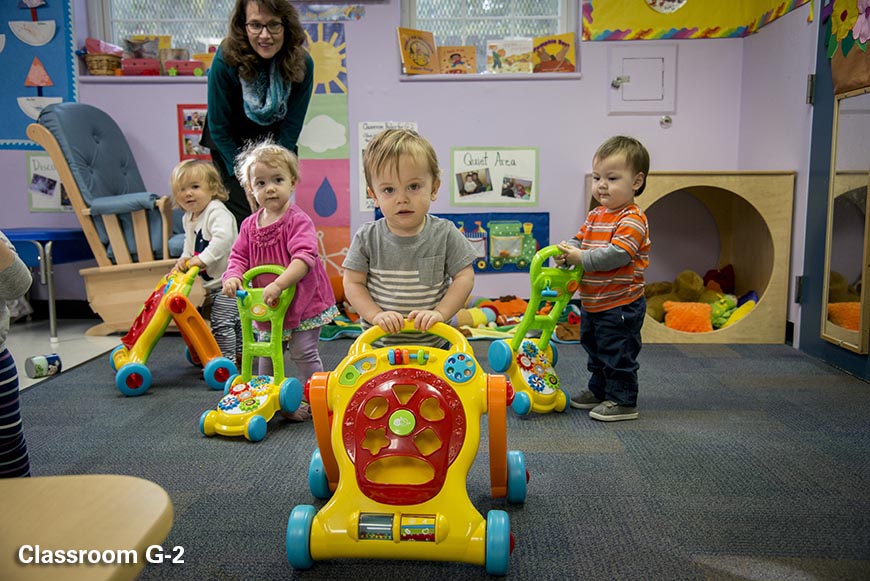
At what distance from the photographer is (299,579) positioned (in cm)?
131

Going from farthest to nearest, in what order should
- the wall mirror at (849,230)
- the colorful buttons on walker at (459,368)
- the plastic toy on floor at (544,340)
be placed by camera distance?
the wall mirror at (849,230), the plastic toy on floor at (544,340), the colorful buttons on walker at (459,368)

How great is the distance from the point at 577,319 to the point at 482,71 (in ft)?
5.23

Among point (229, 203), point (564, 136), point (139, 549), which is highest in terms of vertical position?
point (564, 136)

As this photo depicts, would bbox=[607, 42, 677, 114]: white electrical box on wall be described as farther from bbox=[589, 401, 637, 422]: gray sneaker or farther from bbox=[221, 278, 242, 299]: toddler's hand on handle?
bbox=[221, 278, 242, 299]: toddler's hand on handle

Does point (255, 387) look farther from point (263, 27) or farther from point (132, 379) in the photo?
point (263, 27)

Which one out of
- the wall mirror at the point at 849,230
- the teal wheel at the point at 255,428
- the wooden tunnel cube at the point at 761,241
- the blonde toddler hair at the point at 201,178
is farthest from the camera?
the wooden tunnel cube at the point at 761,241

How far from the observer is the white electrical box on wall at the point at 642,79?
385cm

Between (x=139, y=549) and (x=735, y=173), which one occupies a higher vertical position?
(x=735, y=173)

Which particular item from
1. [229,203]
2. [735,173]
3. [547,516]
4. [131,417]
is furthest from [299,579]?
[735,173]

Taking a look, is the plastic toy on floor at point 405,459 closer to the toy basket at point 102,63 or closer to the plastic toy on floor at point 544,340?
the plastic toy on floor at point 544,340

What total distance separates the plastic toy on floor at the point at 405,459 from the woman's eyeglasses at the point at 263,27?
5.43 ft

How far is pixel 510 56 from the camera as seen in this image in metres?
3.99

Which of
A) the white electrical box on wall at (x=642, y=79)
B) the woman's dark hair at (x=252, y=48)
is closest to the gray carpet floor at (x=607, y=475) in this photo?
the woman's dark hair at (x=252, y=48)

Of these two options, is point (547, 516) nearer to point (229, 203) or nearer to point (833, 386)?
point (833, 386)
